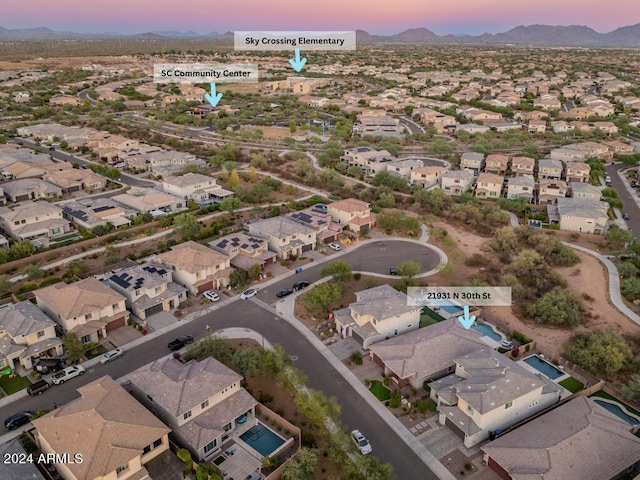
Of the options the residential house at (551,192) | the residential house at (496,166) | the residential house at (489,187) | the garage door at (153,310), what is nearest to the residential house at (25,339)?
the garage door at (153,310)

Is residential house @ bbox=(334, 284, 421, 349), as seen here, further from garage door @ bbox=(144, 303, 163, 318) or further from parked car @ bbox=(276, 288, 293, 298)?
garage door @ bbox=(144, 303, 163, 318)

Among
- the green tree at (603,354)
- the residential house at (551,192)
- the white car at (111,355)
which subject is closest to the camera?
the green tree at (603,354)

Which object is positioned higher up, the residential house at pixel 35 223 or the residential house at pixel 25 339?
the residential house at pixel 35 223

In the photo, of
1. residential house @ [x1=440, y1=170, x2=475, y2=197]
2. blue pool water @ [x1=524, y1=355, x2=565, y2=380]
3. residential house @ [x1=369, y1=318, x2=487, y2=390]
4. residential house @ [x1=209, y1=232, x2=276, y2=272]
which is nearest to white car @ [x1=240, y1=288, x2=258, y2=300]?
residential house @ [x1=209, y1=232, x2=276, y2=272]

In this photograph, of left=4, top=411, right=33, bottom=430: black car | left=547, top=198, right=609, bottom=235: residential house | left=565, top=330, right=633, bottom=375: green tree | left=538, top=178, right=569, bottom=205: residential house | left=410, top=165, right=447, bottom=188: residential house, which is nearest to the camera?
left=4, top=411, right=33, bottom=430: black car

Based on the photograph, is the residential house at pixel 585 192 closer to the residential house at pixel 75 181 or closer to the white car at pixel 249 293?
the white car at pixel 249 293

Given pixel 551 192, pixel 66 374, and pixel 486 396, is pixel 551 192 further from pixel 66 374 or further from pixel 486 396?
pixel 66 374
